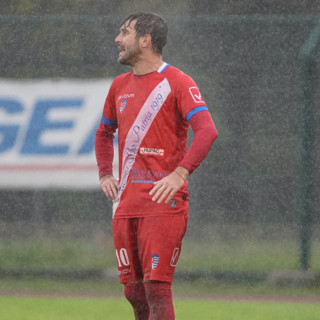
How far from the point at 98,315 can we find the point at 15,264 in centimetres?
150

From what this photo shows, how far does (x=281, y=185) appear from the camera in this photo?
6.96 meters

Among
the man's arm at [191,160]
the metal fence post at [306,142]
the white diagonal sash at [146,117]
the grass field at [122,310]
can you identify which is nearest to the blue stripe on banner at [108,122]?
the white diagonal sash at [146,117]

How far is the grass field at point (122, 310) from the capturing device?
5.85m

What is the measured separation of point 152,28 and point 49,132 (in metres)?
3.06

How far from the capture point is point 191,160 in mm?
3955

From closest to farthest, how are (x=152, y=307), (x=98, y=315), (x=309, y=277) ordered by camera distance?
(x=152, y=307) → (x=98, y=315) → (x=309, y=277)

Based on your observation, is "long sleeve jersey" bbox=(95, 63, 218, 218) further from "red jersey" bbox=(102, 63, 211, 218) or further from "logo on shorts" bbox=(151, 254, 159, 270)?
"logo on shorts" bbox=(151, 254, 159, 270)

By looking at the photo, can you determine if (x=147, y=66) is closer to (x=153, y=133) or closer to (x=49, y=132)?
(x=153, y=133)

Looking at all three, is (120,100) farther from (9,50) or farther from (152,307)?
(9,50)

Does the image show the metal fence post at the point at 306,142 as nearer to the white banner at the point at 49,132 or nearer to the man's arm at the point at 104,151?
the white banner at the point at 49,132

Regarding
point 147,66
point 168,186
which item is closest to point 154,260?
point 168,186

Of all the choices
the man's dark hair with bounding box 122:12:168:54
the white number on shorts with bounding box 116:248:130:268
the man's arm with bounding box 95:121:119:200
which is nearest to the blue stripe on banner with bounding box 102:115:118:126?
the man's arm with bounding box 95:121:119:200

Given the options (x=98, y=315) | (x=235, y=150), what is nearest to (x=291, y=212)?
(x=235, y=150)

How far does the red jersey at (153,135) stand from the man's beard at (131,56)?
0.40 ft
